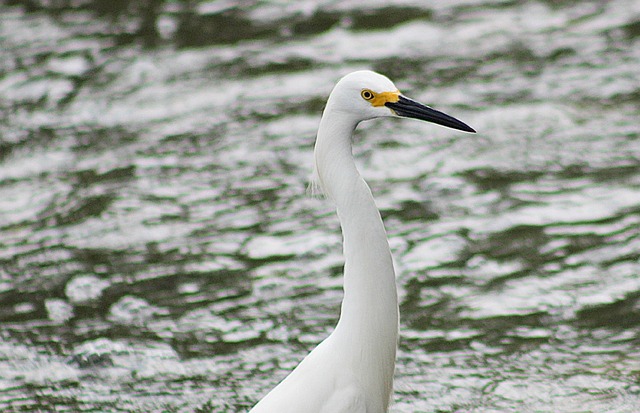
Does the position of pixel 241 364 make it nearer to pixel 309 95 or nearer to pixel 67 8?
pixel 309 95

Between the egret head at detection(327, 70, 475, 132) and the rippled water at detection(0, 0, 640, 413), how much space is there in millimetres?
1726

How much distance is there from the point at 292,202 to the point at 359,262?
10.6ft

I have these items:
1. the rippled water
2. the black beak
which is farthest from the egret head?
the rippled water

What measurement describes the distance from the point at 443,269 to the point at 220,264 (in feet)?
4.41

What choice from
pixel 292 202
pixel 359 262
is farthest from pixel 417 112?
pixel 292 202

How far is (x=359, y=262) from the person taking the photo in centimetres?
395

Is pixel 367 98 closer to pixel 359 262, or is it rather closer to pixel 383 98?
pixel 383 98

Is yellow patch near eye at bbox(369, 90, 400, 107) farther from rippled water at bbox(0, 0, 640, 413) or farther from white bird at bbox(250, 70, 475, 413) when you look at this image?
rippled water at bbox(0, 0, 640, 413)

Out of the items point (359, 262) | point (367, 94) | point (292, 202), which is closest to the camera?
point (367, 94)

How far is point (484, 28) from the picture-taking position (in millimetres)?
9648

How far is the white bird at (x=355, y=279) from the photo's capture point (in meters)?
3.82

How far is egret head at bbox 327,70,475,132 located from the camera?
379 centimetres

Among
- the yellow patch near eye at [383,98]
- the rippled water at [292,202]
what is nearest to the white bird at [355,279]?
the yellow patch near eye at [383,98]

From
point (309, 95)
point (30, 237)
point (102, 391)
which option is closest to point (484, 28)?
point (309, 95)
